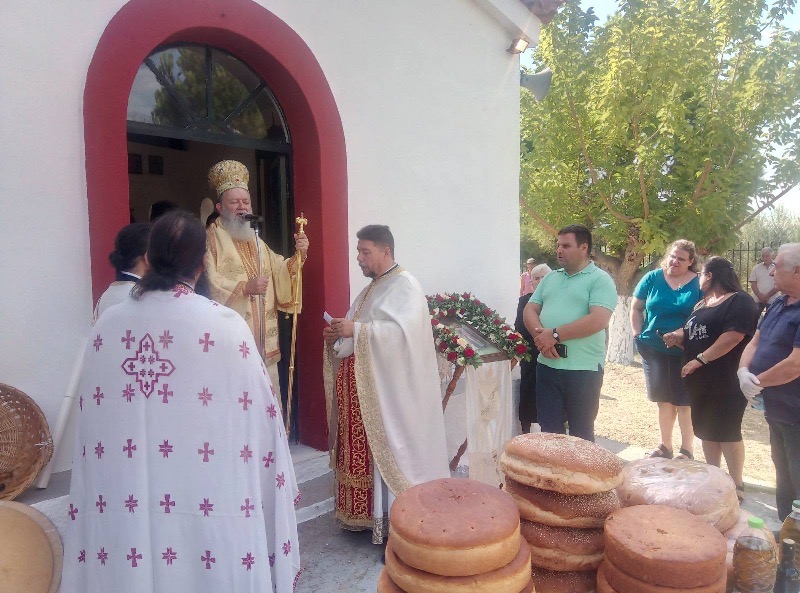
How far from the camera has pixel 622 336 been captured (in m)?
11.5

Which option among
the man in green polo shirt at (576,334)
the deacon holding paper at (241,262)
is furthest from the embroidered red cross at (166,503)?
the man in green polo shirt at (576,334)

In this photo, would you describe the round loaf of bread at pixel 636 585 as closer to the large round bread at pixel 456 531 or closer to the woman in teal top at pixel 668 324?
the large round bread at pixel 456 531

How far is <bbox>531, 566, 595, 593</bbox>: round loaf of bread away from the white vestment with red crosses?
1053mm

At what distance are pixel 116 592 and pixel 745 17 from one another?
1152 cm

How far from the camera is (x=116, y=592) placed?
217 cm

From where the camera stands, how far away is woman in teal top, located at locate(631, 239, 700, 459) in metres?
5.09

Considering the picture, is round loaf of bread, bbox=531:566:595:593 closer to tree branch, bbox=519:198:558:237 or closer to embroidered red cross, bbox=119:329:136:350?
embroidered red cross, bbox=119:329:136:350

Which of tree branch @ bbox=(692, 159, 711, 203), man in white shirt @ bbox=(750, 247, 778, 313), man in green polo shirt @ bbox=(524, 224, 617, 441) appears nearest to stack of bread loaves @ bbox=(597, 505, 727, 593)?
man in green polo shirt @ bbox=(524, 224, 617, 441)

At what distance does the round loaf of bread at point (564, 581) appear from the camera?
2.14 meters

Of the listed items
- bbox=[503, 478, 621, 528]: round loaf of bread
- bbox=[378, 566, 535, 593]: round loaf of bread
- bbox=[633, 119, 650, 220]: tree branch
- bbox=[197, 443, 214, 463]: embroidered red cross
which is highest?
bbox=[633, 119, 650, 220]: tree branch

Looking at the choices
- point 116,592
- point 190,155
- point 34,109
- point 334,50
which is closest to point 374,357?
point 116,592

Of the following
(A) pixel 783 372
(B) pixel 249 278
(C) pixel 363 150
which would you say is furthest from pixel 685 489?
(C) pixel 363 150

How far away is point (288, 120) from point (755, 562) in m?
4.15

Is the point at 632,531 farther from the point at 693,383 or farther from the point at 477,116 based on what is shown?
the point at 477,116
